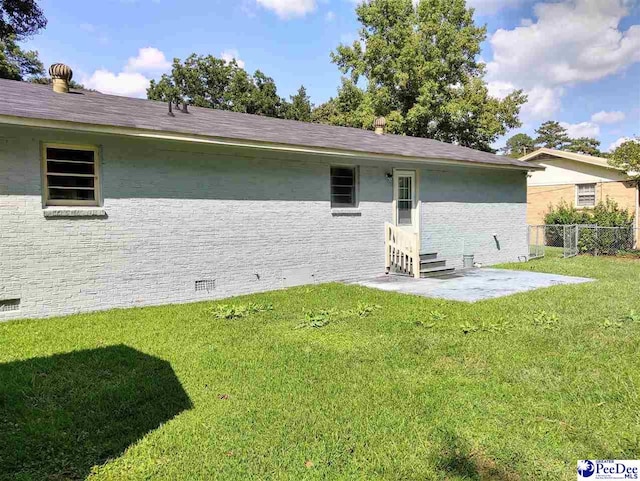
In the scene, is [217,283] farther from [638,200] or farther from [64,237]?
[638,200]

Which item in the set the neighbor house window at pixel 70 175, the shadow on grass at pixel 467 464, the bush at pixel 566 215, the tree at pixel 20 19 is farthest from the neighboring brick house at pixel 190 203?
the tree at pixel 20 19

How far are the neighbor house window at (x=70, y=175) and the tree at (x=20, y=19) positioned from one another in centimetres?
2032

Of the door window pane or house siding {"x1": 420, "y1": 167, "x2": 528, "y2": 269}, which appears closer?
the door window pane

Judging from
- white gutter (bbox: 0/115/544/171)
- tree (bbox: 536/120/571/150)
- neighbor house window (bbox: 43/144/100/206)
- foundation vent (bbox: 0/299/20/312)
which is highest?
tree (bbox: 536/120/571/150)

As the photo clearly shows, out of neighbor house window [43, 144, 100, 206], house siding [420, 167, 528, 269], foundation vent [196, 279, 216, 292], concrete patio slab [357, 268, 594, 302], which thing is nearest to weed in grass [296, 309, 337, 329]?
concrete patio slab [357, 268, 594, 302]

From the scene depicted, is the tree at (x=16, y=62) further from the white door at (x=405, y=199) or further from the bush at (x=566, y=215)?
the bush at (x=566, y=215)

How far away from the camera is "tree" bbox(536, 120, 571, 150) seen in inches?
2501

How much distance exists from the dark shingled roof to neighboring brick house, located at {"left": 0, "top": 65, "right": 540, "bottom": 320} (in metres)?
0.06

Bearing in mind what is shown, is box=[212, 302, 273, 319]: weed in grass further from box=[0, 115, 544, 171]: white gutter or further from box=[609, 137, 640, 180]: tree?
box=[609, 137, 640, 180]: tree

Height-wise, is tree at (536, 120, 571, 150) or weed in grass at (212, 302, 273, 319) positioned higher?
tree at (536, 120, 571, 150)

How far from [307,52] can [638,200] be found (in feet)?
50.8

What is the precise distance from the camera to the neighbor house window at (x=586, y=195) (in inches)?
807

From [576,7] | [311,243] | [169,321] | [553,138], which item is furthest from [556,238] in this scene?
[553,138]

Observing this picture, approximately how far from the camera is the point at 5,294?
6.66 m
